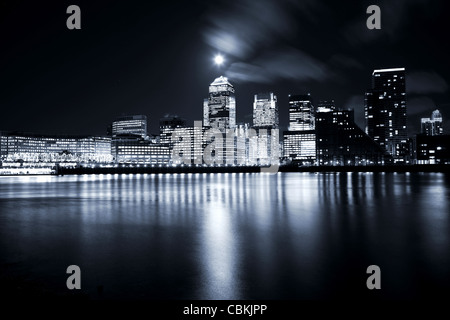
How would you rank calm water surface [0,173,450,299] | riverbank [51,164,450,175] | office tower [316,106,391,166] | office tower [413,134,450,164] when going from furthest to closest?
office tower [316,106,391,166] → office tower [413,134,450,164] → riverbank [51,164,450,175] → calm water surface [0,173,450,299]

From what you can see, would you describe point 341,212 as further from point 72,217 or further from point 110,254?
point 72,217

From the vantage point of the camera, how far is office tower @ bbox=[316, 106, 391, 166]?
155m

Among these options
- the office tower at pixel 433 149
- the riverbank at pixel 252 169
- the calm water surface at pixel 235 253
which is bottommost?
→ the calm water surface at pixel 235 253

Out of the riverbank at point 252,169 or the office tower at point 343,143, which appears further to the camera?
the office tower at point 343,143

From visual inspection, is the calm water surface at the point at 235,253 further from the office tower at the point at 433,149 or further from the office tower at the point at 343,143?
the office tower at the point at 433,149

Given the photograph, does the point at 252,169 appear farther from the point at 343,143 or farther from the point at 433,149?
the point at 433,149

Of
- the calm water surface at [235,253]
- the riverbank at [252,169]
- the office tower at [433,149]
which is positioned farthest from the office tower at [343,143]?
the calm water surface at [235,253]

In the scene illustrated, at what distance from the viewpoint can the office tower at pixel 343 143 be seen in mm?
154625

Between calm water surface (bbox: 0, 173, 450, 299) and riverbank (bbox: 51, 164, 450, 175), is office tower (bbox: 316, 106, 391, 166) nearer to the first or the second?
riverbank (bbox: 51, 164, 450, 175)

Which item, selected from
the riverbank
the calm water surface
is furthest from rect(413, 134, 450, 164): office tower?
the calm water surface

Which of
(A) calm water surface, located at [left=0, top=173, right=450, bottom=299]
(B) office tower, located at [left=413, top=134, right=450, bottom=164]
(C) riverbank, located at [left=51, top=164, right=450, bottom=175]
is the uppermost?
(B) office tower, located at [left=413, top=134, right=450, bottom=164]
